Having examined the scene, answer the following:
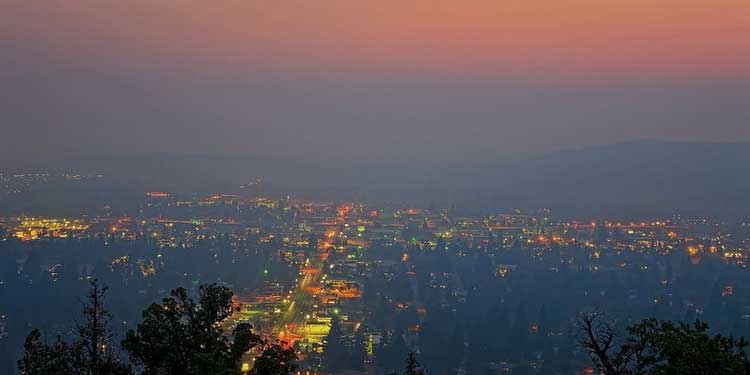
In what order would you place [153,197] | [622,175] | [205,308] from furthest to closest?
[622,175] < [153,197] < [205,308]

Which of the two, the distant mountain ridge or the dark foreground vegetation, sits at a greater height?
the distant mountain ridge

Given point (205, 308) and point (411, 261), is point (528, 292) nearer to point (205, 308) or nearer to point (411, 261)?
point (411, 261)

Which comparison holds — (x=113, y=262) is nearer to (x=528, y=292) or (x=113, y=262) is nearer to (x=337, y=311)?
(x=337, y=311)

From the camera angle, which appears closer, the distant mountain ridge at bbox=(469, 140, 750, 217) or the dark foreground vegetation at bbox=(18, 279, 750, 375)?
the dark foreground vegetation at bbox=(18, 279, 750, 375)

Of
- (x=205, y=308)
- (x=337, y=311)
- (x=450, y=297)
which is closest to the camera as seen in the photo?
(x=205, y=308)

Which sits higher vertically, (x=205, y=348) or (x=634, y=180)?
(x=634, y=180)

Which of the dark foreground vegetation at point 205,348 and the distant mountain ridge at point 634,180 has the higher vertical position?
the distant mountain ridge at point 634,180

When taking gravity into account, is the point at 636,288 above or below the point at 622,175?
below

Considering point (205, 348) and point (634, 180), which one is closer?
point (205, 348)

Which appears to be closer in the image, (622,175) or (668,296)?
(668,296)

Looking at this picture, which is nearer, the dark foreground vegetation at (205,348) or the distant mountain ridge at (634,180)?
the dark foreground vegetation at (205,348)

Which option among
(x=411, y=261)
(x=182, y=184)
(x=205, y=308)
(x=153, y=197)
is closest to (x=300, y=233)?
(x=411, y=261)
